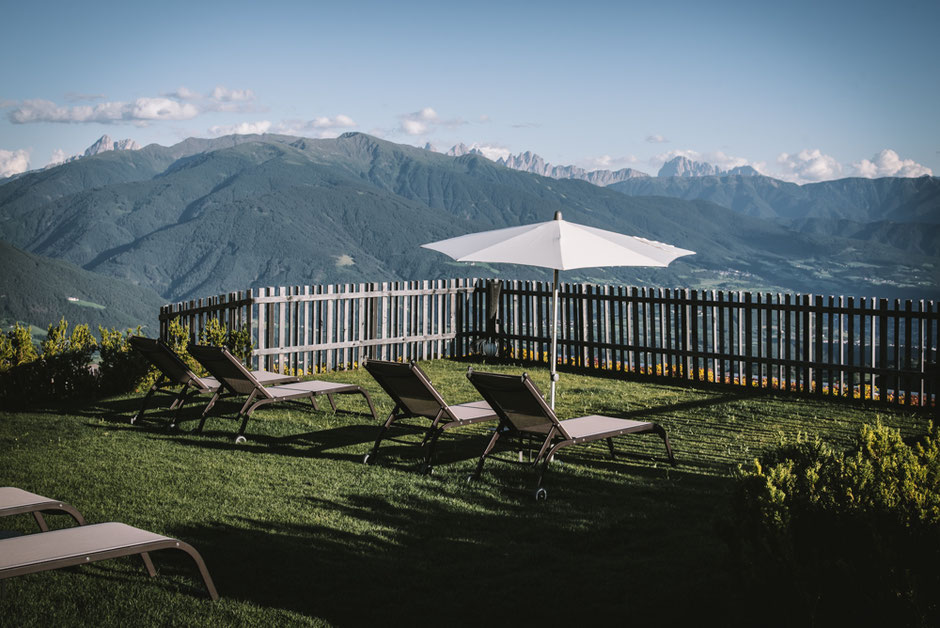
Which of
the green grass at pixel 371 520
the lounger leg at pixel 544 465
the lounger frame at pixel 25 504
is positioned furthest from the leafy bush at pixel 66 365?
the lounger leg at pixel 544 465

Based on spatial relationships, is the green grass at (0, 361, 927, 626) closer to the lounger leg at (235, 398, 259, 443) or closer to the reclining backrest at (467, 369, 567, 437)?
the lounger leg at (235, 398, 259, 443)

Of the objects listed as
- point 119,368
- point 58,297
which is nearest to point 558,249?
point 119,368

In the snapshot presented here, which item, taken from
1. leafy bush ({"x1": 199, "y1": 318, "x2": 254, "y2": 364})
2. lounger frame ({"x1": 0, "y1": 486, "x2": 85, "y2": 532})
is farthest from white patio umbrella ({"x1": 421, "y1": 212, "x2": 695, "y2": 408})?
leafy bush ({"x1": 199, "y1": 318, "x2": 254, "y2": 364})

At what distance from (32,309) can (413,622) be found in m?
112

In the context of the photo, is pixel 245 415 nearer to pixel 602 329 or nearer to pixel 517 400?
pixel 517 400

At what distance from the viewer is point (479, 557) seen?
466cm

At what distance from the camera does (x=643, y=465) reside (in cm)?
689

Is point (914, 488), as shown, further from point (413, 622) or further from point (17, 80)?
point (17, 80)

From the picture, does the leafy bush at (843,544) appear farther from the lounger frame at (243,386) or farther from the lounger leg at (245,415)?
the lounger frame at (243,386)

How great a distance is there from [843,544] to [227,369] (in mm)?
6183

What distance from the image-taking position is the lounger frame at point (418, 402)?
22.1ft

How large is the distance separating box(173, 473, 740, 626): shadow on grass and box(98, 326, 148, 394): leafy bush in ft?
17.8

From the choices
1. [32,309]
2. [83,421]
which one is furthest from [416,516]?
[32,309]

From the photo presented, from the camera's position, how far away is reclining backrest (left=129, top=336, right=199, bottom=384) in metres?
8.33
